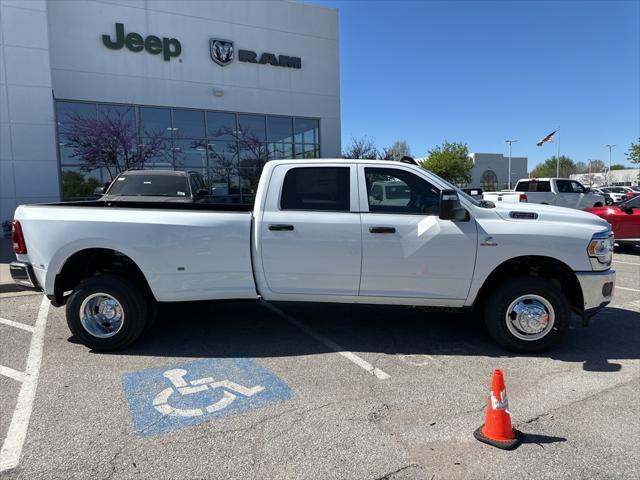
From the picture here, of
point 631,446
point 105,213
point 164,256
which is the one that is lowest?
point 631,446

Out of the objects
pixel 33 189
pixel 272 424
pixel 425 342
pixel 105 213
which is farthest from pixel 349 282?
pixel 33 189

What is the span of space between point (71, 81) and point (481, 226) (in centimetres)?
1754

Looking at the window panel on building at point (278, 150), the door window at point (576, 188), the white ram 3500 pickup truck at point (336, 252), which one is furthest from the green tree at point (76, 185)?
the door window at point (576, 188)

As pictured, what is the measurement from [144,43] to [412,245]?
17.6 metres

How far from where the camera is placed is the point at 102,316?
4664mm

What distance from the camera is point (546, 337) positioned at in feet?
14.9

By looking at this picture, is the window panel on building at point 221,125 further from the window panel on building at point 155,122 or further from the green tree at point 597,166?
the green tree at point 597,166

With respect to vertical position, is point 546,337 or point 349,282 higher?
point 349,282

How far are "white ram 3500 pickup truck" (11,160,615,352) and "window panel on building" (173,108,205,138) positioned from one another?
15376mm

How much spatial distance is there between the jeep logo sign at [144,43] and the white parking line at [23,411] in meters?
15.7

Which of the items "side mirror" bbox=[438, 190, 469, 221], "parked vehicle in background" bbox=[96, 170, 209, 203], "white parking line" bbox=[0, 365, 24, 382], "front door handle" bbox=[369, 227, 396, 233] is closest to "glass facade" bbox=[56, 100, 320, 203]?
"parked vehicle in background" bbox=[96, 170, 209, 203]

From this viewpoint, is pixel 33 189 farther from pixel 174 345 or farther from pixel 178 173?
pixel 174 345

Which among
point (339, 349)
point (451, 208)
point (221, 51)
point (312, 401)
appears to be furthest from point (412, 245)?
point (221, 51)

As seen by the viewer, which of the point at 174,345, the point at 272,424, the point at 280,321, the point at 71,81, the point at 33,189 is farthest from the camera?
the point at 71,81
